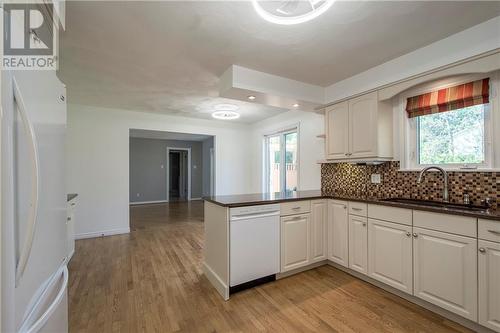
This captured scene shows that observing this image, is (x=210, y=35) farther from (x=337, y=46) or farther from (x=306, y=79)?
(x=306, y=79)

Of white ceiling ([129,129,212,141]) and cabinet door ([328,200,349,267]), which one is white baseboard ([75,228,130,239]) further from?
cabinet door ([328,200,349,267])

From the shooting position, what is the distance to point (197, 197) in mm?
8766

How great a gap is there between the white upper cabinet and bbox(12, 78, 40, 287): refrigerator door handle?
283 centimetres

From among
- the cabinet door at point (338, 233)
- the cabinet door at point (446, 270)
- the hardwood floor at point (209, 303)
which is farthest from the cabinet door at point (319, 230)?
the cabinet door at point (446, 270)

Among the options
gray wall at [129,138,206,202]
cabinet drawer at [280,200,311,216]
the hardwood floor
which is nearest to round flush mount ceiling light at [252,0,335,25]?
cabinet drawer at [280,200,311,216]

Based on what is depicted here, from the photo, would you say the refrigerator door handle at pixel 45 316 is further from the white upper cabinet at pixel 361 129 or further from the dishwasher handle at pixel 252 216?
the white upper cabinet at pixel 361 129

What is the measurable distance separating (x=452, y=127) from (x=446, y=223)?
1114 millimetres

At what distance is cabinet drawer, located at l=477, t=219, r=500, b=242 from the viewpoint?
60.6 inches

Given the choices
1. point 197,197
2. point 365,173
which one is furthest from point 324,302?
point 197,197

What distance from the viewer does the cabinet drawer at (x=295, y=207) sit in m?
2.49

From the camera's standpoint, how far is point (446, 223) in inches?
70.0

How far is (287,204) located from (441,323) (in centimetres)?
157

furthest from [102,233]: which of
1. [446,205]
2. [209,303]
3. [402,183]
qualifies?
[446,205]

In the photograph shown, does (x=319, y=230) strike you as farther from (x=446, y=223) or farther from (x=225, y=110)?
(x=225, y=110)
